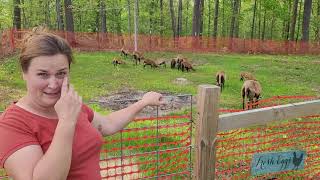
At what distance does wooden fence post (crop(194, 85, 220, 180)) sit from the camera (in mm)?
3172

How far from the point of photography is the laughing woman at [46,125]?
195cm

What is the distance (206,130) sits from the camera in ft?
10.7

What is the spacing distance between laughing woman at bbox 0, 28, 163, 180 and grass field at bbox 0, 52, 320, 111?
8.91 metres

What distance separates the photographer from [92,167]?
235cm

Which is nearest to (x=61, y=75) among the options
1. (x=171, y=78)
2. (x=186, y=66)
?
(x=171, y=78)

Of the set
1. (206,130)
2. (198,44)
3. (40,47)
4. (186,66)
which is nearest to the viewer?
(40,47)

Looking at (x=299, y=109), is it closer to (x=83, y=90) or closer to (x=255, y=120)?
(x=255, y=120)

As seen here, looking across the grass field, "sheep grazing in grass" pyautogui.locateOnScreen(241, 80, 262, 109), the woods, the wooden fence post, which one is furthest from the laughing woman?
the woods

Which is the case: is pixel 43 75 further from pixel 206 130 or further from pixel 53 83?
pixel 206 130

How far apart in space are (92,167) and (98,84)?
1334cm

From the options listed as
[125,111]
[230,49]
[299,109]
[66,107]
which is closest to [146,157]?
[299,109]

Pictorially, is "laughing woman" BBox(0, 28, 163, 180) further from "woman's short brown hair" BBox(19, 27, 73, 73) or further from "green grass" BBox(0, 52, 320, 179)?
"green grass" BBox(0, 52, 320, 179)

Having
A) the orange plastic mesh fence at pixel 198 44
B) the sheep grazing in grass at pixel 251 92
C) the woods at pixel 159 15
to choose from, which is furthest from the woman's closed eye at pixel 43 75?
the woods at pixel 159 15

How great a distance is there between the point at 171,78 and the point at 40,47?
15387 mm
